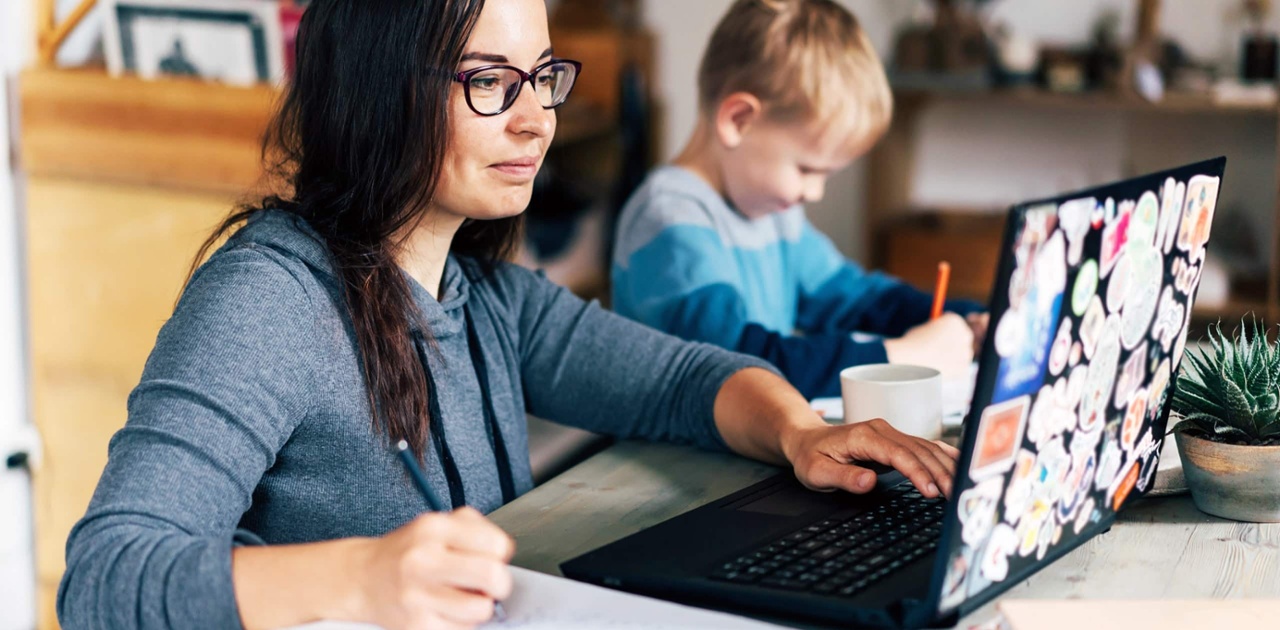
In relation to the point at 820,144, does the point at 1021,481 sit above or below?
below

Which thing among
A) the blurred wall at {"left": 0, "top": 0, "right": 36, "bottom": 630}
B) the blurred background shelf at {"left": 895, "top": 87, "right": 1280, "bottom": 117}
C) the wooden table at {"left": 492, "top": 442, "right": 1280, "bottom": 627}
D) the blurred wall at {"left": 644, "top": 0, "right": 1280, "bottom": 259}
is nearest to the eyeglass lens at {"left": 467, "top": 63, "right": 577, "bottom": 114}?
the wooden table at {"left": 492, "top": 442, "right": 1280, "bottom": 627}

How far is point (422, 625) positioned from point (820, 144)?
101 cm

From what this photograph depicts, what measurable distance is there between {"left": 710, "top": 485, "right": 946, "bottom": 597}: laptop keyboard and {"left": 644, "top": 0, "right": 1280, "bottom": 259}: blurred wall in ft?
8.44

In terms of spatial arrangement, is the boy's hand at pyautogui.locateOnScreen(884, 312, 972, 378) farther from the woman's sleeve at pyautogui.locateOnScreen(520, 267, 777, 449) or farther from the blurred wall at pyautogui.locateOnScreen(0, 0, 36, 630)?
the blurred wall at pyautogui.locateOnScreen(0, 0, 36, 630)

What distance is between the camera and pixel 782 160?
1.60 m

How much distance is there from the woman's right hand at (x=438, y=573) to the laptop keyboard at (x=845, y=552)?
148 millimetres

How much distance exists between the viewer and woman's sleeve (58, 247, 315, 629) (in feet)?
2.42

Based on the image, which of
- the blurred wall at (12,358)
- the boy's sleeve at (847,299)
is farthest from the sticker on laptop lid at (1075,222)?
the blurred wall at (12,358)

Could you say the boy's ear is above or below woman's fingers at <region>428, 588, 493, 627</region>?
above

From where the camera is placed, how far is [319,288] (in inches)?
38.1

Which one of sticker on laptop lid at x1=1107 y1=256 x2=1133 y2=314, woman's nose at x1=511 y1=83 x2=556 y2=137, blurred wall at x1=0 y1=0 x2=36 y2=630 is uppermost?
woman's nose at x1=511 y1=83 x2=556 y2=137

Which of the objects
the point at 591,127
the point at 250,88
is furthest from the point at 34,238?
the point at 591,127

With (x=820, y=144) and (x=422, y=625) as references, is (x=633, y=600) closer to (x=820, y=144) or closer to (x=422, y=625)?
(x=422, y=625)

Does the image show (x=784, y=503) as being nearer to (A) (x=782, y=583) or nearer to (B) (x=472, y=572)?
(A) (x=782, y=583)
